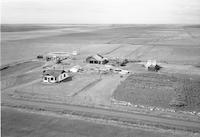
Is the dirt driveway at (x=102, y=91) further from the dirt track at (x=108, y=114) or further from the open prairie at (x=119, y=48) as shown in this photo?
the open prairie at (x=119, y=48)

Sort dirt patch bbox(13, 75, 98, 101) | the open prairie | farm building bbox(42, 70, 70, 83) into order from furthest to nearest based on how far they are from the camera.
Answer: the open prairie → farm building bbox(42, 70, 70, 83) → dirt patch bbox(13, 75, 98, 101)

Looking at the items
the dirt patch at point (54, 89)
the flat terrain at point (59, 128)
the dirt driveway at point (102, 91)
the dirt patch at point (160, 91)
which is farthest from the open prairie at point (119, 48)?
the flat terrain at point (59, 128)

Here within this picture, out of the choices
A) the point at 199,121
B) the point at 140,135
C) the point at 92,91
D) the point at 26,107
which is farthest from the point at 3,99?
the point at 199,121

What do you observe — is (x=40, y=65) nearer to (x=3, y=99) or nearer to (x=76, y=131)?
(x=3, y=99)

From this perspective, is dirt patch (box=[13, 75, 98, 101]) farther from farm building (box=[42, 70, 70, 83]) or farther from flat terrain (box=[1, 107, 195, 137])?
flat terrain (box=[1, 107, 195, 137])

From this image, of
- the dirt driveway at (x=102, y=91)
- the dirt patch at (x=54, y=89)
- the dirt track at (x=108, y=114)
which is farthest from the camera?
the dirt patch at (x=54, y=89)

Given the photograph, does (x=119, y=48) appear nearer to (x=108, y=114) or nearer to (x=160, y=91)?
(x=160, y=91)

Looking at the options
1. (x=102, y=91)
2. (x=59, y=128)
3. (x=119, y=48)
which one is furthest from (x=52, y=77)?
(x=119, y=48)

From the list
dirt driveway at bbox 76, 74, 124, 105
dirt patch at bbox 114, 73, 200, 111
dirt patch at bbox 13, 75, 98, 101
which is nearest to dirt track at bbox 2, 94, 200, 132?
dirt patch at bbox 13, 75, 98, 101
